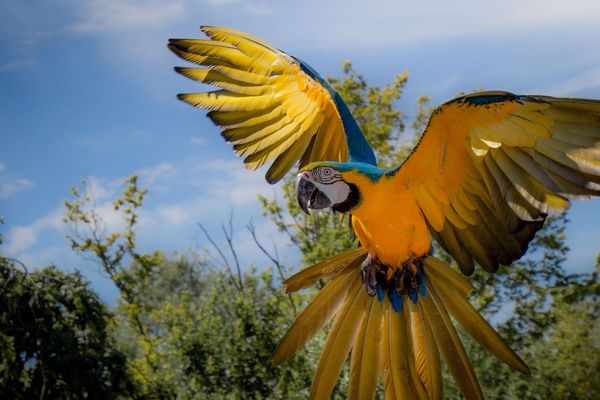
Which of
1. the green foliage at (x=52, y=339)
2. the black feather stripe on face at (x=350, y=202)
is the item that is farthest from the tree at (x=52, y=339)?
the black feather stripe on face at (x=350, y=202)

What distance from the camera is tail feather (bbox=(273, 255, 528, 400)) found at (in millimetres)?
2893

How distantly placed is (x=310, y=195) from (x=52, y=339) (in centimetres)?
576

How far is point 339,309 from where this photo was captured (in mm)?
3057

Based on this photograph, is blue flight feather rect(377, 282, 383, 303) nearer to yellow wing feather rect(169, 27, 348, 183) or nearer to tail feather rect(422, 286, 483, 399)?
tail feather rect(422, 286, 483, 399)

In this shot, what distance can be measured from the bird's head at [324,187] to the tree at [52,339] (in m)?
5.61

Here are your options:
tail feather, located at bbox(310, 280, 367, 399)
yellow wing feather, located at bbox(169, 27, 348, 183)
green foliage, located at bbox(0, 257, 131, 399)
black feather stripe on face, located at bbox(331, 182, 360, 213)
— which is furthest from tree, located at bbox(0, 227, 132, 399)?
black feather stripe on face, located at bbox(331, 182, 360, 213)

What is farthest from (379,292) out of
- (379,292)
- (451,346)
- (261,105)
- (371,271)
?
(261,105)

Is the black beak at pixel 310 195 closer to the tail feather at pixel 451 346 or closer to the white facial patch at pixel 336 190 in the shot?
the white facial patch at pixel 336 190

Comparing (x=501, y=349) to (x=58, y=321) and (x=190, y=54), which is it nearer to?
(x=190, y=54)

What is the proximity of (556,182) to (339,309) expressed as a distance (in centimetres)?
103

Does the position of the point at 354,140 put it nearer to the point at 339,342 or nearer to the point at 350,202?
the point at 350,202

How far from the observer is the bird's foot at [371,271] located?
299cm

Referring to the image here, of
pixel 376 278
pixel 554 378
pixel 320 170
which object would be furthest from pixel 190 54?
pixel 554 378

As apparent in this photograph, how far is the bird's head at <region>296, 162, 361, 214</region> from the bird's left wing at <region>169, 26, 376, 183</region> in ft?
2.62
